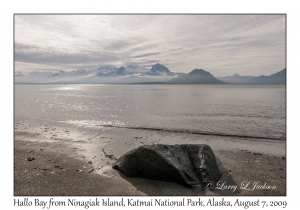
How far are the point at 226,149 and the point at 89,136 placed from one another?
39.9 ft

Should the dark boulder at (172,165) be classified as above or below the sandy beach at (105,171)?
above

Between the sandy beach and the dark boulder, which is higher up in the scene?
the dark boulder

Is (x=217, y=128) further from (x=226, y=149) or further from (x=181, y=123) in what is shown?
(x=226, y=149)

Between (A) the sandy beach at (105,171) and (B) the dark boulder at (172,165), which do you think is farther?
(B) the dark boulder at (172,165)

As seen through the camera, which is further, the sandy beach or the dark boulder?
the dark boulder

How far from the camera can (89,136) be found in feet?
55.0

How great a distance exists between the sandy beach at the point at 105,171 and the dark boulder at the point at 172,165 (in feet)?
1.01

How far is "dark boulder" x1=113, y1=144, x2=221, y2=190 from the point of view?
7926 mm

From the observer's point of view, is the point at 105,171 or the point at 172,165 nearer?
the point at 172,165

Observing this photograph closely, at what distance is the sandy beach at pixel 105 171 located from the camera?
7564 millimetres

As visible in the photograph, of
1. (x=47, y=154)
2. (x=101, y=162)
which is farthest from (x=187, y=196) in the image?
(x=47, y=154)

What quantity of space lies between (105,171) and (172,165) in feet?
12.7

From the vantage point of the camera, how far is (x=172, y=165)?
310 inches

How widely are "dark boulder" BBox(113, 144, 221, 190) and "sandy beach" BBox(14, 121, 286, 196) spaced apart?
0.31m
